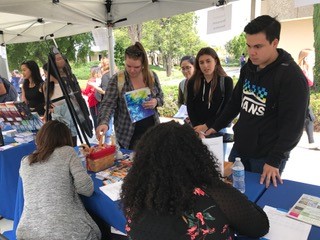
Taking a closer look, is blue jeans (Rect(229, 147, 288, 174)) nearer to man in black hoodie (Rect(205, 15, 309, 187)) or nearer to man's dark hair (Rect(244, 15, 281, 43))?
man in black hoodie (Rect(205, 15, 309, 187))

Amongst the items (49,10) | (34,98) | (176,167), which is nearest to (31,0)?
(49,10)

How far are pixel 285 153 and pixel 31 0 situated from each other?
2891 mm

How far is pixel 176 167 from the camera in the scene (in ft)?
3.04

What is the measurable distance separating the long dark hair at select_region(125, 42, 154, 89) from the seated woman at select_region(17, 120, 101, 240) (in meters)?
0.97

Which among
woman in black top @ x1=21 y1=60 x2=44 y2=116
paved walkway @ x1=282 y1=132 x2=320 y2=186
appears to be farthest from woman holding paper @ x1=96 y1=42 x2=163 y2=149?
paved walkway @ x1=282 y1=132 x2=320 y2=186

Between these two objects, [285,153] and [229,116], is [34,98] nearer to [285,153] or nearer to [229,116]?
[229,116]

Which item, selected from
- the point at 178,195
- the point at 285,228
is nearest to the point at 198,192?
the point at 178,195

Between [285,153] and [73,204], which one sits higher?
[285,153]

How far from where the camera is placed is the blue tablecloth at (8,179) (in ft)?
8.29

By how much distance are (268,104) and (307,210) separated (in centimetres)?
59

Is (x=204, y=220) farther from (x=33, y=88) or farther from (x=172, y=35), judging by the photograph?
(x=172, y=35)

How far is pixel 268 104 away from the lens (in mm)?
1597

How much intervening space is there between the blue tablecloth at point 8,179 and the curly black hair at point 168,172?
197cm

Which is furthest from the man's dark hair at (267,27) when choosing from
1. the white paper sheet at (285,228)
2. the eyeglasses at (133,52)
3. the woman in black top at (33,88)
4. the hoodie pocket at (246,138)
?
the woman in black top at (33,88)
